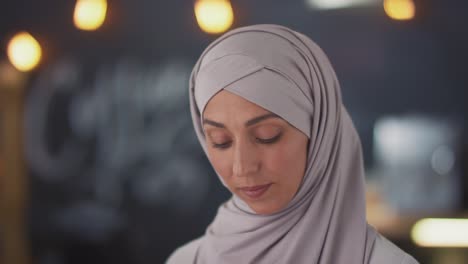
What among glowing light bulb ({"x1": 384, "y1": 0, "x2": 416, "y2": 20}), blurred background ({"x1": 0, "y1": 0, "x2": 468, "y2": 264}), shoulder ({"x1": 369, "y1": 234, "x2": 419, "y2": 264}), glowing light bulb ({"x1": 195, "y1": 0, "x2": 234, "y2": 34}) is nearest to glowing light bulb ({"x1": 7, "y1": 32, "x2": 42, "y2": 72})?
blurred background ({"x1": 0, "y1": 0, "x2": 468, "y2": 264})

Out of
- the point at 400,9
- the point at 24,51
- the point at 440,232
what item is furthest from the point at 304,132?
the point at 24,51

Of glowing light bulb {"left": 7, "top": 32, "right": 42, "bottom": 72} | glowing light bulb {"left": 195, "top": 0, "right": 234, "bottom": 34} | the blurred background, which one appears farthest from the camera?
glowing light bulb {"left": 7, "top": 32, "right": 42, "bottom": 72}

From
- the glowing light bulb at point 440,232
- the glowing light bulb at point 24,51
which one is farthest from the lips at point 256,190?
the glowing light bulb at point 24,51

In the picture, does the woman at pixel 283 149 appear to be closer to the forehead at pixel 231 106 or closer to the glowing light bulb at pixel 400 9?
the forehead at pixel 231 106

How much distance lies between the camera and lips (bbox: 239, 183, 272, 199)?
1.09 metres

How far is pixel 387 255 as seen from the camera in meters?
1.11

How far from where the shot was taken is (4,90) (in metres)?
2.95

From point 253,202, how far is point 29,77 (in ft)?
7.03

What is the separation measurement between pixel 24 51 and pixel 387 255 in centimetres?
222

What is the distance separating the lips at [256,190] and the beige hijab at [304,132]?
0.18 ft

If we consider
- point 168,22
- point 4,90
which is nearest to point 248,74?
point 168,22

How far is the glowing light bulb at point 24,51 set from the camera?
2.86m

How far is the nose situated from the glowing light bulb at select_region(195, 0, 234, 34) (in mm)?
712

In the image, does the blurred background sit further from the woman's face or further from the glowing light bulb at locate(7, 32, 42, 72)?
the woman's face
